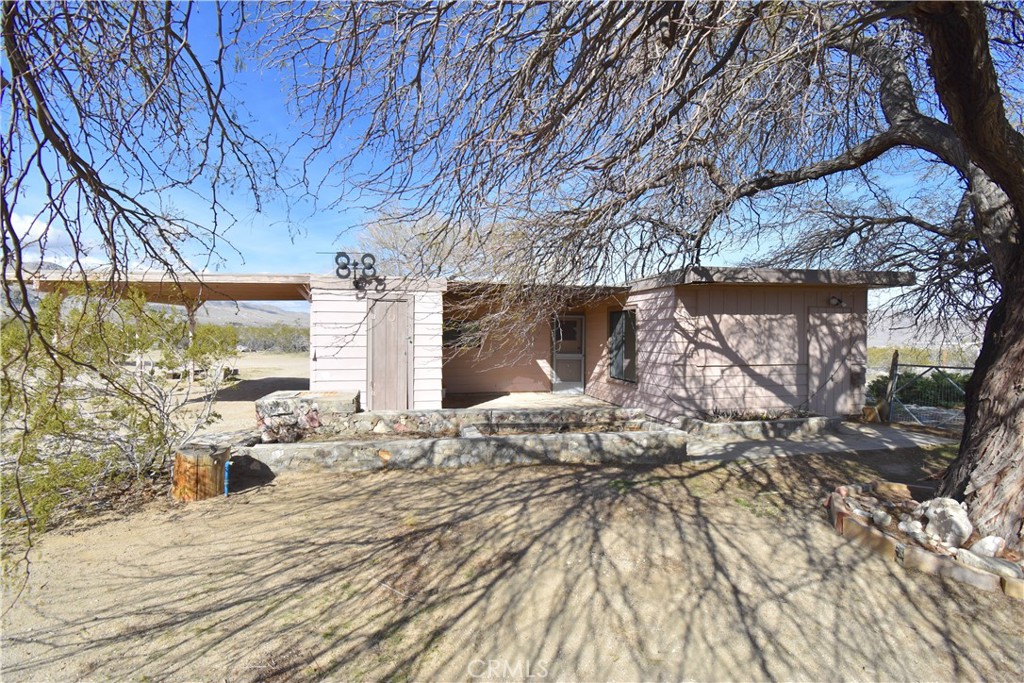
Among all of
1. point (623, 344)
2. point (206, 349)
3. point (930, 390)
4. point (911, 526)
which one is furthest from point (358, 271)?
point (930, 390)

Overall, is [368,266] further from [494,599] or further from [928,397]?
[928,397]

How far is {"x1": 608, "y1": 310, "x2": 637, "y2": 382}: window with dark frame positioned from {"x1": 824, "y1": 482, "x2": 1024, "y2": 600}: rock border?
5756mm

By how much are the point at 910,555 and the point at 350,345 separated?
806 centimetres

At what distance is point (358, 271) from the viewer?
8906 mm

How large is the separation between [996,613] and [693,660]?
200 cm

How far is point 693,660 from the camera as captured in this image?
8.34 feet

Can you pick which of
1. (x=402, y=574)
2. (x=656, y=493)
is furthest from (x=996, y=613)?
(x=402, y=574)

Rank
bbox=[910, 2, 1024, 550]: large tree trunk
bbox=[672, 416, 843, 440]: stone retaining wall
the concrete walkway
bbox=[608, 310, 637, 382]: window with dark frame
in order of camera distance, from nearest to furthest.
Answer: bbox=[910, 2, 1024, 550]: large tree trunk → the concrete walkway → bbox=[672, 416, 843, 440]: stone retaining wall → bbox=[608, 310, 637, 382]: window with dark frame

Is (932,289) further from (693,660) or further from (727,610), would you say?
(693,660)

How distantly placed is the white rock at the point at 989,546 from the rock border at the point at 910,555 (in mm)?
225

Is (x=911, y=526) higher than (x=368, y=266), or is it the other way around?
(x=368, y=266)

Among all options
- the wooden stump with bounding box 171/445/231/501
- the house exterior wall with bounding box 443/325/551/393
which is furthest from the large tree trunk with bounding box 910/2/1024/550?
the house exterior wall with bounding box 443/325/551/393

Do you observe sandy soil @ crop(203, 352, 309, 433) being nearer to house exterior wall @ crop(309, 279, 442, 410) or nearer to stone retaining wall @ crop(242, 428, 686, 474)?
house exterior wall @ crop(309, 279, 442, 410)

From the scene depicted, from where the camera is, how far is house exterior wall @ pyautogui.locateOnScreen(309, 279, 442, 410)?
29.0 feet
